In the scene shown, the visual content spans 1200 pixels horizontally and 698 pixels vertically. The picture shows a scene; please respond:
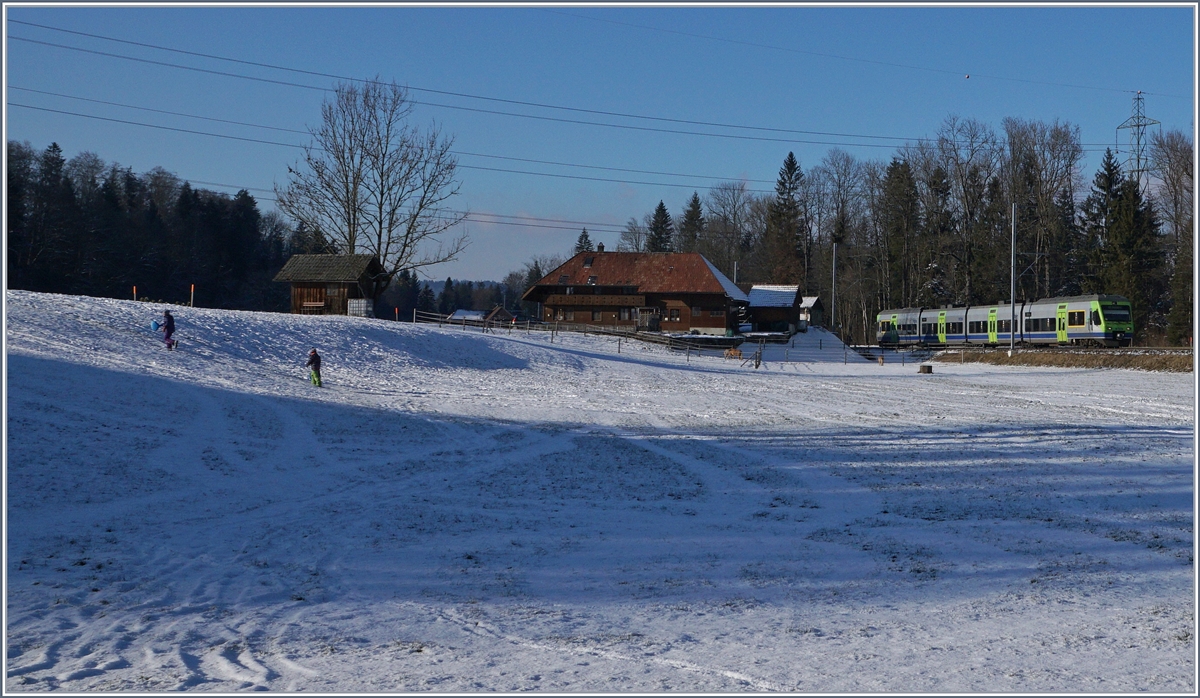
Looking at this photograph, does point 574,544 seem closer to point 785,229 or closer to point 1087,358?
point 1087,358

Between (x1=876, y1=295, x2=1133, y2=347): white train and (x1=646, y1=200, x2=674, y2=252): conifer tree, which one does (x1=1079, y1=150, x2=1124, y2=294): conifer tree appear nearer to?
(x1=876, y1=295, x2=1133, y2=347): white train

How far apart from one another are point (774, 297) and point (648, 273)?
1602cm

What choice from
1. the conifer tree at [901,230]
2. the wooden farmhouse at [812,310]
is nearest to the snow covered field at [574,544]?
the conifer tree at [901,230]

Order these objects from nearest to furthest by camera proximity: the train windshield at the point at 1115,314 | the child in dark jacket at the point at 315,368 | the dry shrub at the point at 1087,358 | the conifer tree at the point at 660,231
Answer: the child in dark jacket at the point at 315,368 → the dry shrub at the point at 1087,358 → the train windshield at the point at 1115,314 → the conifer tree at the point at 660,231

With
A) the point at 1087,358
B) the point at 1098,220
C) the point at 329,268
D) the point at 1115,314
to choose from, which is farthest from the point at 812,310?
the point at 329,268

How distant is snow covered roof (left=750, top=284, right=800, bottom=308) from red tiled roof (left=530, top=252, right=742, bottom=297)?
10599 mm

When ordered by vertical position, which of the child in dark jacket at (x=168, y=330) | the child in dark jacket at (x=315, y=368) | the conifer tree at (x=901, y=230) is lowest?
the child in dark jacket at (x=315, y=368)

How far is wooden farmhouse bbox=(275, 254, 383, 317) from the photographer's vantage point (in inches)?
1962

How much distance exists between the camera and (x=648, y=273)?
68000 millimetres

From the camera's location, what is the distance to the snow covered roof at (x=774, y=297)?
77438mm

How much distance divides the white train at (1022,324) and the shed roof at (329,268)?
38470 millimetres

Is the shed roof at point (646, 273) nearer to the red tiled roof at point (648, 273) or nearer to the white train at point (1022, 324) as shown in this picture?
the red tiled roof at point (648, 273)

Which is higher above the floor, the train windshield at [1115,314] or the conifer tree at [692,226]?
the conifer tree at [692,226]

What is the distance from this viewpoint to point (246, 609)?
755cm
